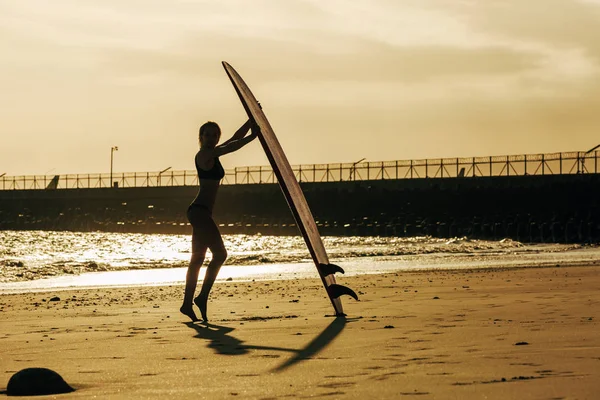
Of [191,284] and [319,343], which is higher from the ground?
[191,284]

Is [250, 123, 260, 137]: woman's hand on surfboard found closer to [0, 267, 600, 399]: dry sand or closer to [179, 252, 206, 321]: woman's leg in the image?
[179, 252, 206, 321]: woman's leg

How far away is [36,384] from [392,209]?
55104mm

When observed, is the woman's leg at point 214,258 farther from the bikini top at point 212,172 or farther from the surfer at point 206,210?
the bikini top at point 212,172

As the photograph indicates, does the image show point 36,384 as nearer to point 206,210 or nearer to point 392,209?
point 206,210

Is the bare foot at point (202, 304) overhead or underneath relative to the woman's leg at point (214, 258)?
underneath

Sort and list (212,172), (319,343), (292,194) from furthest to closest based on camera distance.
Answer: (212,172) < (292,194) < (319,343)

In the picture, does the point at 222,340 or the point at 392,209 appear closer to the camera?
the point at 222,340

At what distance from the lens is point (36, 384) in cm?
454

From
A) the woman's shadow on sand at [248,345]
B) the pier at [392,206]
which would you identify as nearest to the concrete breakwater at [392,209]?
the pier at [392,206]

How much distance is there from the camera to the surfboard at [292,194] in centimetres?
794

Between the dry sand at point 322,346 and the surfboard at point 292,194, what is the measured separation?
0.99 ft

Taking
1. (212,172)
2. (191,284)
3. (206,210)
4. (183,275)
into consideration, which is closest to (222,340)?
(191,284)

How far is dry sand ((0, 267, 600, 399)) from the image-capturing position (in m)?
4.55

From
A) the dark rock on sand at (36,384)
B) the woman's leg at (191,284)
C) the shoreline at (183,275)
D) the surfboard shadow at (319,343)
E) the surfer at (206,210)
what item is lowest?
the shoreline at (183,275)
